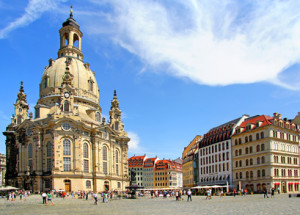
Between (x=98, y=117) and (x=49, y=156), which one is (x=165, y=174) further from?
(x=49, y=156)

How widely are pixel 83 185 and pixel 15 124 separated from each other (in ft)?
85.8

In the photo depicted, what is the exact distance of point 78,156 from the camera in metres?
75.2

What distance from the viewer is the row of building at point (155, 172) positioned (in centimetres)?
15188

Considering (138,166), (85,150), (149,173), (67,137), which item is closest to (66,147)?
(67,137)

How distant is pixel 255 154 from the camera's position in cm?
7419

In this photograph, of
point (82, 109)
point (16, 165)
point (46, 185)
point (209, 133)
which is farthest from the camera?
point (209, 133)

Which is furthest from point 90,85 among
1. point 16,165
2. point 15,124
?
point 16,165

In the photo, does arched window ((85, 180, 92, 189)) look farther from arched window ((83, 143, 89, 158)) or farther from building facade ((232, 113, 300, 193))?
building facade ((232, 113, 300, 193))

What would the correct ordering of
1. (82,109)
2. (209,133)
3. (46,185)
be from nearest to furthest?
(46,185) < (82,109) < (209,133)

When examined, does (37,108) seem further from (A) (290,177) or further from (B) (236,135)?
(A) (290,177)

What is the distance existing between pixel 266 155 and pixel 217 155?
18.3 meters

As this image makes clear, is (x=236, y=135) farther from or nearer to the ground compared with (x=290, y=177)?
farther from the ground

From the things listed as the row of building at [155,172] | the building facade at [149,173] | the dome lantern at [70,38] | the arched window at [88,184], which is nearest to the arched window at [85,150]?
the arched window at [88,184]

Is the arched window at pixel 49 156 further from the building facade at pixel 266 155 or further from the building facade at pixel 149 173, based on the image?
the building facade at pixel 149 173
